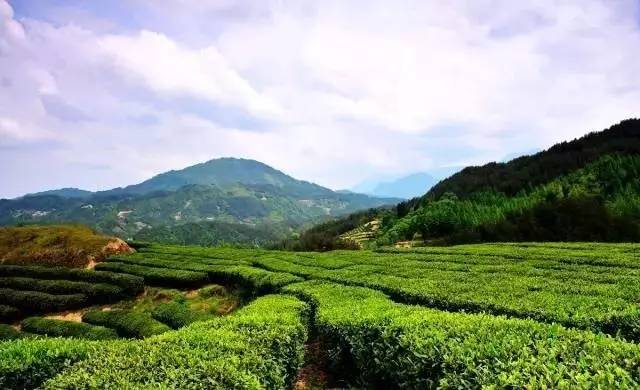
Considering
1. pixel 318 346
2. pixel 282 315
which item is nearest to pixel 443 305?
pixel 318 346

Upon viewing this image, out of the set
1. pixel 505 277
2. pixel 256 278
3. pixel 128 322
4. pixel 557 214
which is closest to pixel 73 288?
pixel 128 322

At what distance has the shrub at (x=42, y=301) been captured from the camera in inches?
1233

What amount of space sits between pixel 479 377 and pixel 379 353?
15.2 ft

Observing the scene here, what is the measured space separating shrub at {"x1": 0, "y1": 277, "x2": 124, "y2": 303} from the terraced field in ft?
10.3

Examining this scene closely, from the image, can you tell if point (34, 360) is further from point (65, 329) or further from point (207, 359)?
point (65, 329)

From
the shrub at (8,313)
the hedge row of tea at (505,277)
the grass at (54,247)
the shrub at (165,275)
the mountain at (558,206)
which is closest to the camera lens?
the hedge row of tea at (505,277)

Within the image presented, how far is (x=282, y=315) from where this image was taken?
50.4 ft

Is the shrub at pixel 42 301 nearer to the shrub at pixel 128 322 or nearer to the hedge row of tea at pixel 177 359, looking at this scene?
the shrub at pixel 128 322

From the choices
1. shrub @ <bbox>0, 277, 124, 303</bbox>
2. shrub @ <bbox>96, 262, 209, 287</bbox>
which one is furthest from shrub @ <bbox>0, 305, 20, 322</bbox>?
shrub @ <bbox>96, 262, 209, 287</bbox>

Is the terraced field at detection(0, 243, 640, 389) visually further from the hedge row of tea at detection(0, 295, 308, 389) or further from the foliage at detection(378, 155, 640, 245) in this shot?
the foliage at detection(378, 155, 640, 245)

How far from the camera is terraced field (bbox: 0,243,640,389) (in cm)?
867

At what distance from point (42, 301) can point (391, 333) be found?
28.1m

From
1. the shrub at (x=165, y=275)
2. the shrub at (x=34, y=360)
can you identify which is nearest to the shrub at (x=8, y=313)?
the shrub at (x=165, y=275)

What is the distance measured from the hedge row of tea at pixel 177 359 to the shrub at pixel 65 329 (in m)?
12.9
